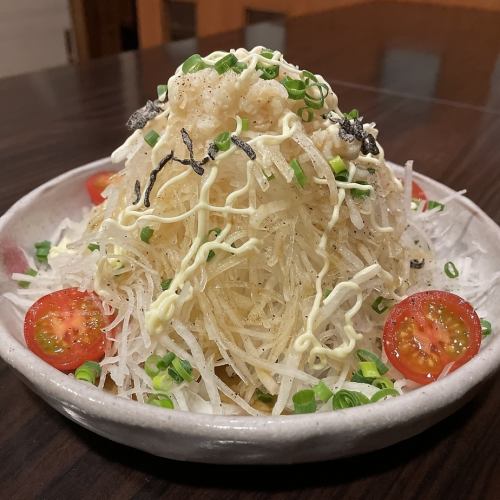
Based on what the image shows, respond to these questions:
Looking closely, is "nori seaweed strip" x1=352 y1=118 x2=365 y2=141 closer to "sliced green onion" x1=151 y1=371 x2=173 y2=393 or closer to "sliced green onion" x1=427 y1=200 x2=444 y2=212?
"sliced green onion" x1=427 y1=200 x2=444 y2=212

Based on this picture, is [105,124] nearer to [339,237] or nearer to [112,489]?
[339,237]

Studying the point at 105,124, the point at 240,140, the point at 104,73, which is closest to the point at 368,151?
the point at 240,140

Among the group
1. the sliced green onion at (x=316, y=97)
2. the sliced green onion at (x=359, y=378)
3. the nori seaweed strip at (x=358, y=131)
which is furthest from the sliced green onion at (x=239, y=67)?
the sliced green onion at (x=359, y=378)

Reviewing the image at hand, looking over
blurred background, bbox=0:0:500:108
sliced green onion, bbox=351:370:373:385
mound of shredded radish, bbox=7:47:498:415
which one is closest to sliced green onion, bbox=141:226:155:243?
mound of shredded radish, bbox=7:47:498:415

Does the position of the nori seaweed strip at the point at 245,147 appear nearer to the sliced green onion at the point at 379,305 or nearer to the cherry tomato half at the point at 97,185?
the sliced green onion at the point at 379,305

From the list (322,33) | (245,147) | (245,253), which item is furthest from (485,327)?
(322,33)

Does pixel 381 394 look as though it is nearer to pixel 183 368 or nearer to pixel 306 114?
pixel 183 368

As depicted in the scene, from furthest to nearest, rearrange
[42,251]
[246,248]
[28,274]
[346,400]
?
[42,251]
[28,274]
[246,248]
[346,400]
